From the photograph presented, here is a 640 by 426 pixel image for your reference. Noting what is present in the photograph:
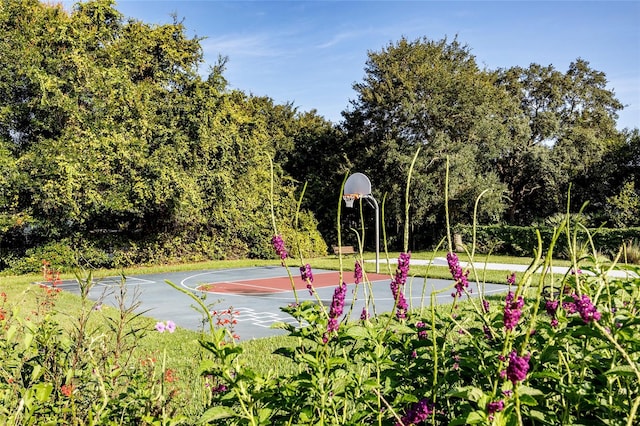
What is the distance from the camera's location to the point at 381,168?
22438mm

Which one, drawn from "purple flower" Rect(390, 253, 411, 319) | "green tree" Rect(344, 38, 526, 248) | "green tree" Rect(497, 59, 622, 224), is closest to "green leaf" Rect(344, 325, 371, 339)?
"purple flower" Rect(390, 253, 411, 319)

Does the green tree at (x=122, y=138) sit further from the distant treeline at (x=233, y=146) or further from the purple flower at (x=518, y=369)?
the purple flower at (x=518, y=369)

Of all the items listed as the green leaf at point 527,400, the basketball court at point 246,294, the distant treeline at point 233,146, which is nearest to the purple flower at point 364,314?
the green leaf at point 527,400

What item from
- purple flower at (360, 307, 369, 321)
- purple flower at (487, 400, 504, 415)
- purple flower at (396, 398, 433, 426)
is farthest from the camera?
purple flower at (360, 307, 369, 321)

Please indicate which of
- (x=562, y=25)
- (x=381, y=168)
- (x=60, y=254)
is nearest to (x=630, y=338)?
(x=562, y=25)

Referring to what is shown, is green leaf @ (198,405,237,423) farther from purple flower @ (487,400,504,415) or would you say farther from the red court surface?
the red court surface

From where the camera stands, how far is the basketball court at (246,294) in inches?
295

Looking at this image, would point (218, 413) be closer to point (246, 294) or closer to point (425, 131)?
point (246, 294)

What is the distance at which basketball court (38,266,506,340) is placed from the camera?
7498 millimetres

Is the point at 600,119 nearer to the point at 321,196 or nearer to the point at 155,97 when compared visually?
the point at 321,196

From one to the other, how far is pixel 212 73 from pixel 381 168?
8273 millimetres

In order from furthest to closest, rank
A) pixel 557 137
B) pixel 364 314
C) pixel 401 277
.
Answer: pixel 557 137
pixel 364 314
pixel 401 277

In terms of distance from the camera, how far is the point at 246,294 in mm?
10359

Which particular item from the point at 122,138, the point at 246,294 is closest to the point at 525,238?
the point at 246,294
